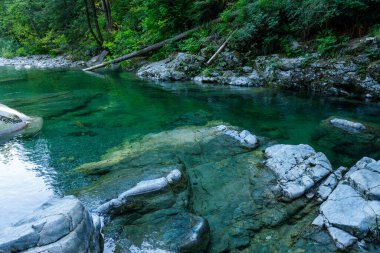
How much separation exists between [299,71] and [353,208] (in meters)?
8.75

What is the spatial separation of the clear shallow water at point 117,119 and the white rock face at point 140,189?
112 cm

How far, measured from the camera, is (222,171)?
5711mm

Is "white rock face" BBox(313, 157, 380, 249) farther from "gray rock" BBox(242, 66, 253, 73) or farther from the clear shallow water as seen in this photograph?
"gray rock" BBox(242, 66, 253, 73)

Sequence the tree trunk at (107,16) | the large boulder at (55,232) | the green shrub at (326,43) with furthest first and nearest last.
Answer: the tree trunk at (107,16), the green shrub at (326,43), the large boulder at (55,232)

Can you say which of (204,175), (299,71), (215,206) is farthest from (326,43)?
(215,206)

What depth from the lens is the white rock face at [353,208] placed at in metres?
3.73

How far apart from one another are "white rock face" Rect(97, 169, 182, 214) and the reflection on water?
1.22 m

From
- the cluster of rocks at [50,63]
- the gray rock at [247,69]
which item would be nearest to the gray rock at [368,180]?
the gray rock at [247,69]

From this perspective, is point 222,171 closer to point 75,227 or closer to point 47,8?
point 75,227

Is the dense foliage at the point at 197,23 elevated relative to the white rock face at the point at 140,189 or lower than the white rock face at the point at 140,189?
elevated

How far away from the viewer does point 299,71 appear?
11836mm

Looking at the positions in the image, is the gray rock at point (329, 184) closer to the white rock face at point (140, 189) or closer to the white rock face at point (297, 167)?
the white rock face at point (297, 167)

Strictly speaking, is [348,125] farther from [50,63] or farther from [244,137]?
[50,63]

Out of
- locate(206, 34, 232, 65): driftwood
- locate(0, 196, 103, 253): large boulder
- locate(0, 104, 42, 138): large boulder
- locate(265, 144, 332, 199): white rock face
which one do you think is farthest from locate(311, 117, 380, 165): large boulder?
locate(206, 34, 232, 65): driftwood
